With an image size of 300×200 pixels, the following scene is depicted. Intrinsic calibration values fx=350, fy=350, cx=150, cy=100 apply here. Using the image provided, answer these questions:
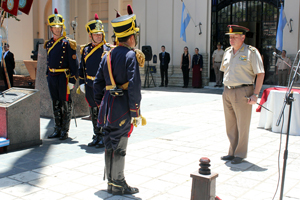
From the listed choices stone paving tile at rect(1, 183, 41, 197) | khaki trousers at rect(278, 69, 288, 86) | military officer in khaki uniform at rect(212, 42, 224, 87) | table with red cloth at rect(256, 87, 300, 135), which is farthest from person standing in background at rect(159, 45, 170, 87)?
stone paving tile at rect(1, 183, 41, 197)

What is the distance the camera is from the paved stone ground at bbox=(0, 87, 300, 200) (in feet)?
12.9

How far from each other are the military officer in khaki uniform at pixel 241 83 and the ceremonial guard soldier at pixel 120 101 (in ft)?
5.67

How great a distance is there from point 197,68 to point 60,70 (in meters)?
11.6

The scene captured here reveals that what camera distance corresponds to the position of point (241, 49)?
16.3 feet

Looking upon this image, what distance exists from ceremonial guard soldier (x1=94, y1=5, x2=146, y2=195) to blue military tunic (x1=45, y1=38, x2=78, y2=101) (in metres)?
2.60

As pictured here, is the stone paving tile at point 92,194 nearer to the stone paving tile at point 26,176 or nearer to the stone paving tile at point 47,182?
the stone paving tile at point 47,182

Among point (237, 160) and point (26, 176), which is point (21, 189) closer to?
point (26, 176)

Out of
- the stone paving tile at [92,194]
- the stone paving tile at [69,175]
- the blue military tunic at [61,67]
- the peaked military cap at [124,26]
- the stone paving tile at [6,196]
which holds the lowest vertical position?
the stone paving tile at [92,194]

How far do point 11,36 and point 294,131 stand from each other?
24.1 meters

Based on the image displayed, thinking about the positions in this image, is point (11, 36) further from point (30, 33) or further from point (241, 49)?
point (241, 49)

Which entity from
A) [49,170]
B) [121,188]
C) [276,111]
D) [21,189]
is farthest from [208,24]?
[21,189]

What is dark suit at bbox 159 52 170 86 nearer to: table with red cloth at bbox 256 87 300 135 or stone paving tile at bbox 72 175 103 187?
table with red cloth at bbox 256 87 300 135

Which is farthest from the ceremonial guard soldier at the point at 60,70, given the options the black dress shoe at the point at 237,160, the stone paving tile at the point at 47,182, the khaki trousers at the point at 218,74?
the khaki trousers at the point at 218,74

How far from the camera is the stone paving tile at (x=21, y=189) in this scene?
3.85 metres
